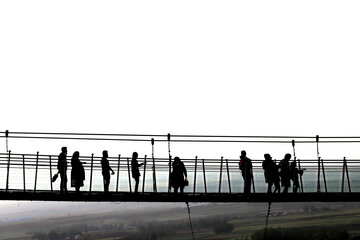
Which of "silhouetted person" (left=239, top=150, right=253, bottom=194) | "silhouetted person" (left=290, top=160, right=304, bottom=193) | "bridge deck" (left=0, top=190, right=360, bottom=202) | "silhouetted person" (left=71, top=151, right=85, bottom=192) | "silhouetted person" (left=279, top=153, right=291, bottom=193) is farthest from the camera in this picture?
"silhouetted person" (left=290, top=160, right=304, bottom=193)

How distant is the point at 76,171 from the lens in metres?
15.9

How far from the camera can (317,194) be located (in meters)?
17.6

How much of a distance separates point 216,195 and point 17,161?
7.48 meters

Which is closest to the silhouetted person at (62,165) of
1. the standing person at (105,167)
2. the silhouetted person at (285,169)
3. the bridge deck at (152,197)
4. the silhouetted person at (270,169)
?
the bridge deck at (152,197)

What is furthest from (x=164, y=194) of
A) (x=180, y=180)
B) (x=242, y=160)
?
(x=242, y=160)

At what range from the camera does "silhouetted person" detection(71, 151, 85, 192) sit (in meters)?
15.9

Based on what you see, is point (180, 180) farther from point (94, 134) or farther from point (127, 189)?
point (94, 134)

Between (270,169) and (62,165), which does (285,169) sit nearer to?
(270,169)

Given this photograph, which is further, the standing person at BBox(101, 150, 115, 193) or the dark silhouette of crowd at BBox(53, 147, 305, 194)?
the standing person at BBox(101, 150, 115, 193)

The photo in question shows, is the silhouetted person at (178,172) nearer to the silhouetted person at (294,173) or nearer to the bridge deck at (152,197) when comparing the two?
the bridge deck at (152,197)

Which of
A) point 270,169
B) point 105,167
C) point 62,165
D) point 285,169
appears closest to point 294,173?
point 285,169

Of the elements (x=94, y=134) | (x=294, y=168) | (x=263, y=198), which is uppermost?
(x=94, y=134)

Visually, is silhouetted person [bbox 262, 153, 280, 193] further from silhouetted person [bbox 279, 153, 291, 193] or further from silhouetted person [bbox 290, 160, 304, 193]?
silhouetted person [bbox 290, 160, 304, 193]

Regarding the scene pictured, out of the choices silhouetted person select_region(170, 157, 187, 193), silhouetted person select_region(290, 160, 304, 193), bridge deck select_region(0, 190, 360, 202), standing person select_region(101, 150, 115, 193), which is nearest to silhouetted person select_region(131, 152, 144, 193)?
standing person select_region(101, 150, 115, 193)
